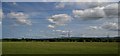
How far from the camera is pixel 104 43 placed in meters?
14.9

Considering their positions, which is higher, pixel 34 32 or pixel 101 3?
pixel 101 3

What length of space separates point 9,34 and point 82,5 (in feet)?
9.19

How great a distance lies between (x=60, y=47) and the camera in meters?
15.4

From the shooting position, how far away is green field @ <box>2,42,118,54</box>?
14940 millimetres

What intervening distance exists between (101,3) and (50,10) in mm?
1841

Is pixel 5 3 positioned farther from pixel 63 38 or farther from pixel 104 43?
pixel 104 43

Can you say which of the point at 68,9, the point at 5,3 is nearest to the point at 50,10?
the point at 68,9

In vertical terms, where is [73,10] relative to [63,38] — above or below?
above

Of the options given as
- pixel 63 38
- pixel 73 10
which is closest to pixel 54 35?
pixel 63 38

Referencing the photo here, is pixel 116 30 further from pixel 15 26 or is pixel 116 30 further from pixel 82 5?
pixel 15 26

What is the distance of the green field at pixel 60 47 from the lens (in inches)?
588

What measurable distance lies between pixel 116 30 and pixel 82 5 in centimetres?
152

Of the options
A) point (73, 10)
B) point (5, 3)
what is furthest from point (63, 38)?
point (5, 3)

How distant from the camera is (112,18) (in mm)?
15133
